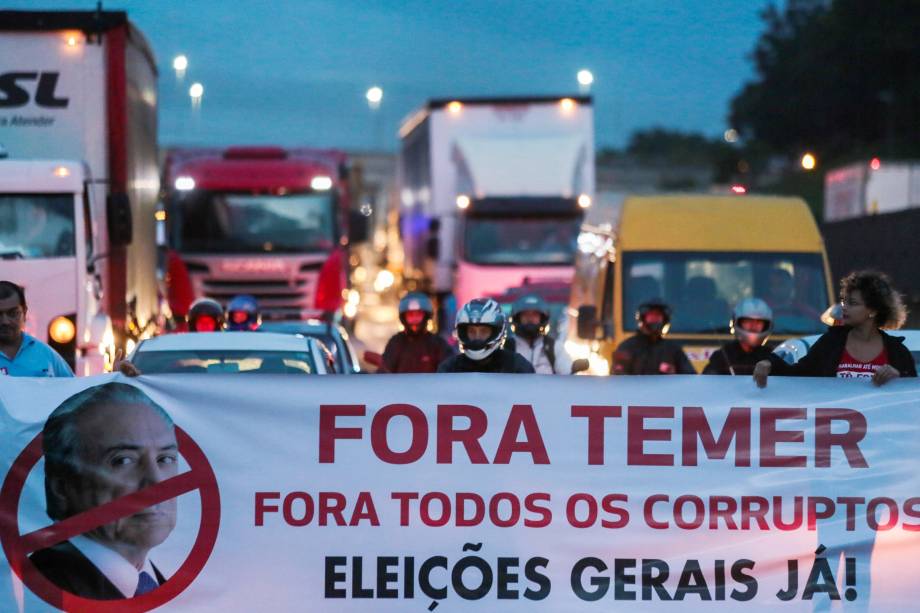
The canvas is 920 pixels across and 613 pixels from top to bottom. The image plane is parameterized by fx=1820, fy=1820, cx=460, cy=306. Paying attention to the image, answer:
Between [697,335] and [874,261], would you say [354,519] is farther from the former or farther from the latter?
[874,261]

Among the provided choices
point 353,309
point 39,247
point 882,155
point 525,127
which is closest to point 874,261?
point 525,127

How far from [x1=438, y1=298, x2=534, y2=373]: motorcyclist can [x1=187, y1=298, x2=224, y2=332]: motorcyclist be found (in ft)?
15.6

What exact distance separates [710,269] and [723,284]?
19 centimetres

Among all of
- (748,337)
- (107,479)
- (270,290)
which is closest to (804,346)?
(748,337)

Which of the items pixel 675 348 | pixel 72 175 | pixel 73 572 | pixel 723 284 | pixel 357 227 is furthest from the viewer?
pixel 357 227

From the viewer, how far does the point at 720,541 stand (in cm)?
813

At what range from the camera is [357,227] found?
26594mm

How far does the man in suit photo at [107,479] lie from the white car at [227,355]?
3219 mm

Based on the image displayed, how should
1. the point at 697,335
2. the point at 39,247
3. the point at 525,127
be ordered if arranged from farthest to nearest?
1. the point at 525,127
2. the point at 39,247
3. the point at 697,335

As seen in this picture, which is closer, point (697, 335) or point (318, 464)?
point (318, 464)

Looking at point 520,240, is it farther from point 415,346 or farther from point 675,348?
point 675,348

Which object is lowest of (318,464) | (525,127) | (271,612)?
(271,612)

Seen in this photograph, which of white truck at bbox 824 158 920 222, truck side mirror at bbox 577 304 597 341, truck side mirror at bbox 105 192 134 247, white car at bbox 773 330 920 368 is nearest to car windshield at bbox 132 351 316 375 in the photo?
white car at bbox 773 330 920 368

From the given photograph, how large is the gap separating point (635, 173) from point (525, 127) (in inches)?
3253
